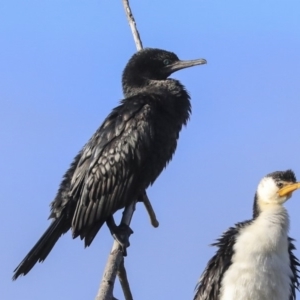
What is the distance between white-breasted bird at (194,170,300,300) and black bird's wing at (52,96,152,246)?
858 millimetres

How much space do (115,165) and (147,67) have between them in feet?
3.72

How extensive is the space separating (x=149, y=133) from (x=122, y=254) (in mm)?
1156

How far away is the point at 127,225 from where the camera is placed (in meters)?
7.13

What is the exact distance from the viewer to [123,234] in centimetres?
698

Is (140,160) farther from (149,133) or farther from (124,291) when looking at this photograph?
(124,291)

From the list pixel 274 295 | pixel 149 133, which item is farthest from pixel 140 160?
pixel 274 295

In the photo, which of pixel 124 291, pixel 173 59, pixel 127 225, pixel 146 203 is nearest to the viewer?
pixel 124 291

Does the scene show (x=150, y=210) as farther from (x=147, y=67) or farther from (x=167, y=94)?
(x=147, y=67)

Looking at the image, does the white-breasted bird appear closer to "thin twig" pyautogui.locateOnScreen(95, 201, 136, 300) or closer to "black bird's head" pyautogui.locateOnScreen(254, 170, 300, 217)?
"black bird's head" pyautogui.locateOnScreen(254, 170, 300, 217)

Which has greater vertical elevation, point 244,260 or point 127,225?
point 127,225

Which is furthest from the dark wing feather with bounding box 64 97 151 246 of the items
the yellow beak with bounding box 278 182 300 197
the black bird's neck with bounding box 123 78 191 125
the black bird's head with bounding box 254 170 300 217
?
the yellow beak with bounding box 278 182 300 197

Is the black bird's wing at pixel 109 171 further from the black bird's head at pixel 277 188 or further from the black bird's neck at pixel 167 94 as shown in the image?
the black bird's head at pixel 277 188

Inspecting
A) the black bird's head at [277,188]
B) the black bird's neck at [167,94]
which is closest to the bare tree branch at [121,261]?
the black bird's neck at [167,94]

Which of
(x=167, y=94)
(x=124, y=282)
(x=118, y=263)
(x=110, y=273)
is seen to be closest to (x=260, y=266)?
(x=124, y=282)
